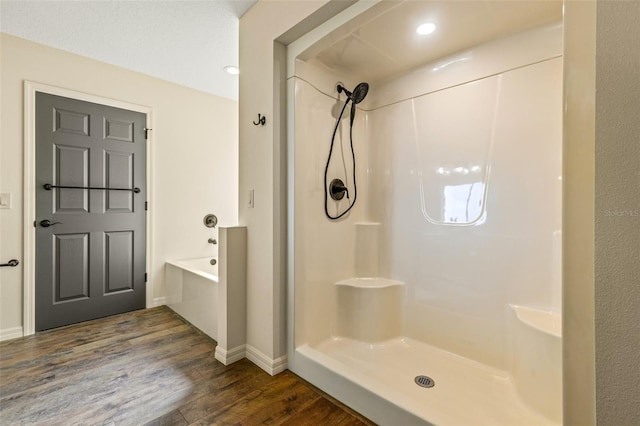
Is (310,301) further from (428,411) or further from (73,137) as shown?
(73,137)

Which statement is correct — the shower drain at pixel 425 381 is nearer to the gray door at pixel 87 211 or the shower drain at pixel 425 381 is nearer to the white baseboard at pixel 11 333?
the gray door at pixel 87 211

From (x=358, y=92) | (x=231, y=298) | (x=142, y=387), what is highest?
(x=358, y=92)

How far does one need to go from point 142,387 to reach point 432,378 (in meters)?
1.71

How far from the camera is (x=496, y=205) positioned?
1.76 m

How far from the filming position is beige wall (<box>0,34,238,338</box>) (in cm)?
226

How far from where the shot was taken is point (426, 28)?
165 cm

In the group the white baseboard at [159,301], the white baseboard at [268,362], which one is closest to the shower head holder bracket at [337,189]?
the white baseboard at [268,362]

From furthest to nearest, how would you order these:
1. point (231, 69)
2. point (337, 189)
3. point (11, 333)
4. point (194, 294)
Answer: point (231, 69), point (194, 294), point (11, 333), point (337, 189)

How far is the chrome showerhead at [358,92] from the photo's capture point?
202 centimetres

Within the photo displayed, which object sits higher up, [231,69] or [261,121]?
[231,69]

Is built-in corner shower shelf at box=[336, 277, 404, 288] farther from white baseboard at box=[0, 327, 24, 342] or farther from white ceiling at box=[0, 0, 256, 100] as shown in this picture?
white baseboard at box=[0, 327, 24, 342]

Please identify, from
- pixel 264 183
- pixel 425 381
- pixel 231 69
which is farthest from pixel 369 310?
pixel 231 69

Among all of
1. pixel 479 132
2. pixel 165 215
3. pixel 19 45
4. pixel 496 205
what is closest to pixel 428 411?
pixel 496 205

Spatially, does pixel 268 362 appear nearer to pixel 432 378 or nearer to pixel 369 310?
pixel 369 310
